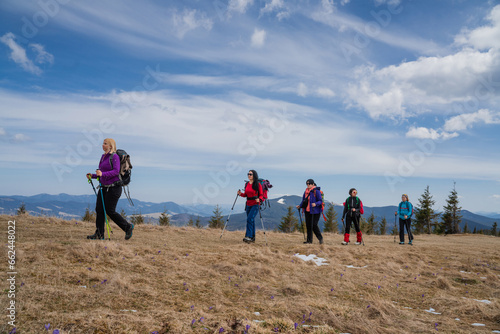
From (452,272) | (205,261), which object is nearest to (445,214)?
(452,272)

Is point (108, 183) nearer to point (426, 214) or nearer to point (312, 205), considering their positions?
point (312, 205)

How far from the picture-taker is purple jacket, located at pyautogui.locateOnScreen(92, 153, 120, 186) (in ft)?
28.9

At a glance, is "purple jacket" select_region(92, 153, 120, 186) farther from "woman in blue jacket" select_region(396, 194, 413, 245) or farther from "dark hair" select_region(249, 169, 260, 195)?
"woman in blue jacket" select_region(396, 194, 413, 245)

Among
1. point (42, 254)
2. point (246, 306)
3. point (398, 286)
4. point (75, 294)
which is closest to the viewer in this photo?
point (75, 294)

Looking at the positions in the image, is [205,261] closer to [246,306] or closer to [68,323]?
[246,306]

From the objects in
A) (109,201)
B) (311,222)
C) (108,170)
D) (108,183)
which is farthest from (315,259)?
(108,170)

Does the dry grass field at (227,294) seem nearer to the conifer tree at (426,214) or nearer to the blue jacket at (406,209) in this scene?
the blue jacket at (406,209)

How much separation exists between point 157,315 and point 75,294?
60.8 inches

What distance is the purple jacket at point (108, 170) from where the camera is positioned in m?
8.80

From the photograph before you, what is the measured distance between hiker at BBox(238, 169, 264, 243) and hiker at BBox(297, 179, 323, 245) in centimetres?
242

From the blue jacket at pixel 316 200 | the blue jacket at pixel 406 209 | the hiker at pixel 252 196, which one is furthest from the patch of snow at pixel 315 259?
the blue jacket at pixel 406 209

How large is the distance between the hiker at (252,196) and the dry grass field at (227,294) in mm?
2491

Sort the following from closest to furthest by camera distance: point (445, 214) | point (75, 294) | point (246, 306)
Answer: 1. point (75, 294)
2. point (246, 306)
3. point (445, 214)

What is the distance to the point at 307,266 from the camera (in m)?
8.99
